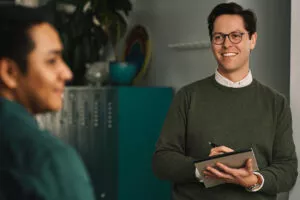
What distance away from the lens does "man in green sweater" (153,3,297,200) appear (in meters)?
1.47

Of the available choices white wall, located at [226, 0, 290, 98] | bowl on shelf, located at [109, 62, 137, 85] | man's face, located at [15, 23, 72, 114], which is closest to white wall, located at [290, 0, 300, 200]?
white wall, located at [226, 0, 290, 98]

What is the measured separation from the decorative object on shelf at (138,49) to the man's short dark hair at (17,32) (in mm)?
2440

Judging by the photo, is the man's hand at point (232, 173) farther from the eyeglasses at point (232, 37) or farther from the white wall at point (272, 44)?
the white wall at point (272, 44)

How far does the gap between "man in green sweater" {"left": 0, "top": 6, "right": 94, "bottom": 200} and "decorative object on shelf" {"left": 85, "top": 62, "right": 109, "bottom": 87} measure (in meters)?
2.34

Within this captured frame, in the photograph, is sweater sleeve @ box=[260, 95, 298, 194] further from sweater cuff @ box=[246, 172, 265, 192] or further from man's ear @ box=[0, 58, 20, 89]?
man's ear @ box=[0, 58, 20, 89]

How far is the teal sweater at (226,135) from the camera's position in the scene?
1.51 metres

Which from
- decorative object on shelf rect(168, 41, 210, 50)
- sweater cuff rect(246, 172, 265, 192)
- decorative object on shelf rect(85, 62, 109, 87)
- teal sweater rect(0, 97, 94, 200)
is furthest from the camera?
decorative object on shelf rect(85, 62, 109, 87)

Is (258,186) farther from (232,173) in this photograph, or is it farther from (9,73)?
(9,73)

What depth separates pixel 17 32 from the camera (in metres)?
0.62

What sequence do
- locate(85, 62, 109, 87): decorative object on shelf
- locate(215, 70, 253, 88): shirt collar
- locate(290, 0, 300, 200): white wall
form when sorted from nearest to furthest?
locate(215, 70, 253, 88): shirt collar → locate(290, 0, 300, 200): white wall → locate(85, 62, 109, 87): decorative object on shelf

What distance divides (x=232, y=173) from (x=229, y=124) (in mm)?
202

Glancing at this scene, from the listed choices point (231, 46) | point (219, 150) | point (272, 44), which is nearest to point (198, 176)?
point (219, 150)

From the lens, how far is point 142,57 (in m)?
3.12

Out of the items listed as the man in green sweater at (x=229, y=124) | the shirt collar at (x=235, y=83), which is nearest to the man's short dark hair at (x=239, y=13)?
the man in green sweater at (x=229, y=124)
